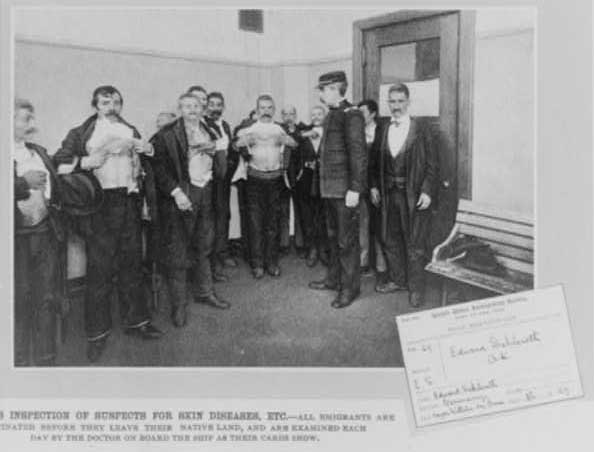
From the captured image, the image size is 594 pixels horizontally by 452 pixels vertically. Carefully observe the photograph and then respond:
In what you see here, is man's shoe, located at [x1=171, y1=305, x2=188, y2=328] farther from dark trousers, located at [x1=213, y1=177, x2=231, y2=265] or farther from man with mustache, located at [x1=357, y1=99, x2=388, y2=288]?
man with mustache, located at [x1=357, y1=99, x2=388, y2=288]

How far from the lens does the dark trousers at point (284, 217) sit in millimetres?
1691

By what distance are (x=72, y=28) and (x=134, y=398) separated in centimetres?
95

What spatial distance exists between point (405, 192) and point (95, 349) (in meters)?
0.91

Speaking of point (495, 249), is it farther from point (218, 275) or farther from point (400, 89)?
point (218, 275)

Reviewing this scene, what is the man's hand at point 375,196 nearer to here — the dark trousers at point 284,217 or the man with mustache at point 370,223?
the man with mustache at point 370,223

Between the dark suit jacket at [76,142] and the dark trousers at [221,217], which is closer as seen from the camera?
the dark suit jacket at [76,142]

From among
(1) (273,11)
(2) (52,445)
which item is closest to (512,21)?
(1) (273,11)

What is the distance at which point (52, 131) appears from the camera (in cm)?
156

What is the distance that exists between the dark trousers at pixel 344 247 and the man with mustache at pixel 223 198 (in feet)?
0.89

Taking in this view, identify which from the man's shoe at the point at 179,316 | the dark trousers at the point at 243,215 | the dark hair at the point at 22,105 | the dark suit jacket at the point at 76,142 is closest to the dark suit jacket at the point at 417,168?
the dark trousers at the point at 243,215

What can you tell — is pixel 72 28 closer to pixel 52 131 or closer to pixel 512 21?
pixel 52 131

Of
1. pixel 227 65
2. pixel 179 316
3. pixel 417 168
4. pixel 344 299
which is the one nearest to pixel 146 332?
pixel 179 316

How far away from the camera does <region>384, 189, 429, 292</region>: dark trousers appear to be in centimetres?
163

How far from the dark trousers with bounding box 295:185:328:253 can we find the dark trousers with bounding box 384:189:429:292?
17 centimetres
